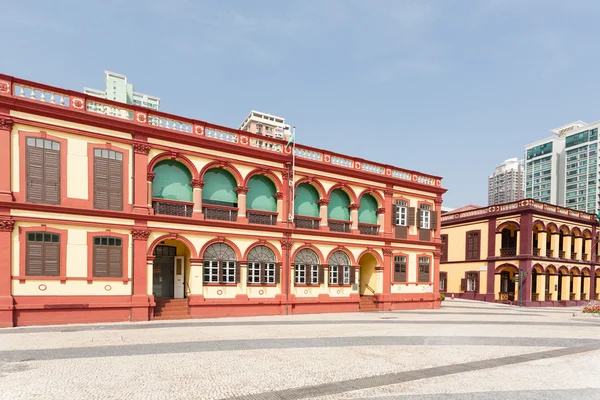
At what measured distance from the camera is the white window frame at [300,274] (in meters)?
21.2

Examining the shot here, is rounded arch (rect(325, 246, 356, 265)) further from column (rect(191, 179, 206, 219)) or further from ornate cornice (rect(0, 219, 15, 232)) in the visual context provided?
ornate cornice (rect(0, 219, 15, 232))

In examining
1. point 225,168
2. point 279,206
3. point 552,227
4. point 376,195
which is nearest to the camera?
point 225,168

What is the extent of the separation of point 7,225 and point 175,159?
24.0ft

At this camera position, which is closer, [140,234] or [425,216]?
[140,234]

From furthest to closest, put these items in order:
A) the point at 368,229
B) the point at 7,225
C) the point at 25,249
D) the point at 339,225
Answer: the point at 368,229 < the point at 339,225 < the point at 25,249 < the point at 7,225

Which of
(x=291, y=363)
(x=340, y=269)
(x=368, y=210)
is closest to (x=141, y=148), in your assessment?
(x=291, y=363)

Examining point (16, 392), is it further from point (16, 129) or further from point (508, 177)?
point (508, 177)

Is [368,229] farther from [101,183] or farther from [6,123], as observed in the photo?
[6,123]

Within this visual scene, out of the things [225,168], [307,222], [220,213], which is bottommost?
[307,222]

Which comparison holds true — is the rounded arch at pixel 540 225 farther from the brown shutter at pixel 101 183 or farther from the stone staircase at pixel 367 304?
the brown shutter at pixel 101 183

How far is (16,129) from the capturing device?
14.7 metres

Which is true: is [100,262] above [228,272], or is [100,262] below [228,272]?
above

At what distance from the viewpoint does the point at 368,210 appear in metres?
24.5

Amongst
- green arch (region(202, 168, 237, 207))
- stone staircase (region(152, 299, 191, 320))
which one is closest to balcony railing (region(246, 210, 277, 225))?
green arch (region(202, 168, 237, 207))
